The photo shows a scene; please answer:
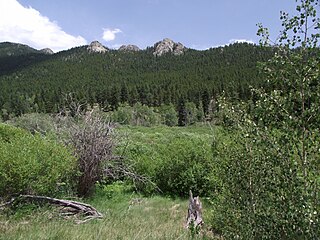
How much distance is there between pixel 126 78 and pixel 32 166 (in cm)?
11628

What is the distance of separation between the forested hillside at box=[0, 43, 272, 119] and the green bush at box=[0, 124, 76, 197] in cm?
6081

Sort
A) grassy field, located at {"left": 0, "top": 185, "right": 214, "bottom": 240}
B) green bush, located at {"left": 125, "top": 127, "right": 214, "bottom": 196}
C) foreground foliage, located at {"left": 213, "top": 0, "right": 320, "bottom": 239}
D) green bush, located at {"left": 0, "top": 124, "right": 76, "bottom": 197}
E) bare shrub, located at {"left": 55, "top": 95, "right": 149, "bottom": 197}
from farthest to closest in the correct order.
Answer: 1. green bush, located at {"left": 125, "top": 127, "right": 214, "bottom": 196}
2. bare shrub, located at {"left": 55, "top": 95, "right": 149, "bottom": 197}
3. green bush, located at {"left": 0, "top": 124, "right": 76, "bottom": 197}
4. grassy field, located at {"left": 0, "top": 185, "right": 214, "bottom": 240}
5. foreground foliage, located at {"left": 213, "top": 0, "right": 320, "bottom": 239}

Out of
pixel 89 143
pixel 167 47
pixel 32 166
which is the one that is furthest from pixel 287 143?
pixel 167 47

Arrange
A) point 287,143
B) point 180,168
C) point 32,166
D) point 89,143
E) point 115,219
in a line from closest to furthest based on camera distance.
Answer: point 287,143 → point 115,219 → point 32,166 → point 89,143 → point 180,168

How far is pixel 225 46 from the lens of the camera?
13875 cm

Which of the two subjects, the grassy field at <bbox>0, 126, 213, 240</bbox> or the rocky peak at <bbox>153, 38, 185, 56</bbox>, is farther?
the rocky peak at <bbox>153, 38, 185, 56</bbox>

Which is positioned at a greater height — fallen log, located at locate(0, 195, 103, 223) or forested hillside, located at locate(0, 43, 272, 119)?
forested hillside, located at locate(0, 43, 272, 119)

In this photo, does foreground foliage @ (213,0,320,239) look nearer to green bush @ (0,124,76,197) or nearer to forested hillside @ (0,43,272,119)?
green bush @ (0,124,76,197)

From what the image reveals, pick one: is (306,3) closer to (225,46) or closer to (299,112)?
(299,112)

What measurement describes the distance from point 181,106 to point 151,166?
2854 inches

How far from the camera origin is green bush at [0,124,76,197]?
1025cm

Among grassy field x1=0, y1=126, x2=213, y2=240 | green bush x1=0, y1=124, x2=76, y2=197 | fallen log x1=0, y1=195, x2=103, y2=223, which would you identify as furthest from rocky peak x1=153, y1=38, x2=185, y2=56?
fallen log x1=0, y1=195, x2=103, y2=223

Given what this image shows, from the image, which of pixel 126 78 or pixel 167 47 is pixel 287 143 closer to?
pixel 126 78

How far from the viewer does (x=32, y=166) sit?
10.5m
